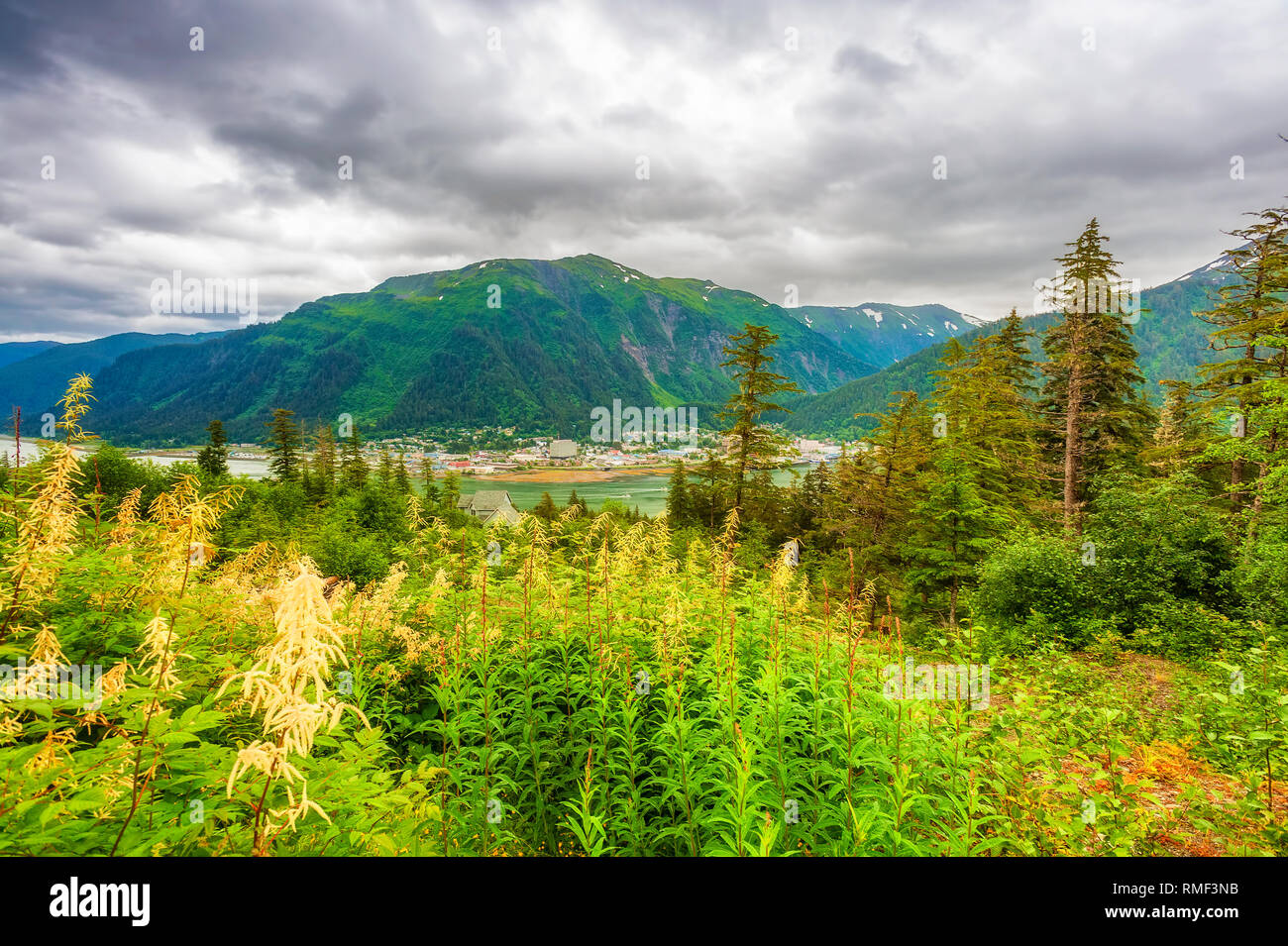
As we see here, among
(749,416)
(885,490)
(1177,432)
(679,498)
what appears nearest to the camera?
(885,490)

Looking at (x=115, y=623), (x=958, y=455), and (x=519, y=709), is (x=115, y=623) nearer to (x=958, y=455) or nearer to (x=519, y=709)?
(x=519, y=709)

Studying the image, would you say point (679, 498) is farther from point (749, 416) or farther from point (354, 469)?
point (354, 469)

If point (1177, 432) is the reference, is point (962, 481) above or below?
below

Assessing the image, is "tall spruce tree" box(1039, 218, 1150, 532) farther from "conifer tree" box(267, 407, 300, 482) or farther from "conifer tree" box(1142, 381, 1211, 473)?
"conifer tree" box(267, 407, 300, 482)

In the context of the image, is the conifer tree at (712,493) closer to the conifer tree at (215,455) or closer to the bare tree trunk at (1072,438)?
the bare tree trunk at (1072,438)

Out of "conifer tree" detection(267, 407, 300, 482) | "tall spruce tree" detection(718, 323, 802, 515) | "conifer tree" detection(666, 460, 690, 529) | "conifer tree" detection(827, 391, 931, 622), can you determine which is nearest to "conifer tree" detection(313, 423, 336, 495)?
"conifer tree" detection(267, 407, 300, 482)

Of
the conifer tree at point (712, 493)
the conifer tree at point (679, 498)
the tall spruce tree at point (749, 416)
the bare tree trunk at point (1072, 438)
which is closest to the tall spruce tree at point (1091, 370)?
the bare tree trunk at point (1072, 438)

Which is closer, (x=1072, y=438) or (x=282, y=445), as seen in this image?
(x=1072, y=438)

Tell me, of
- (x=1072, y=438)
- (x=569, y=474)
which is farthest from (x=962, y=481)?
(x=569, y=474)

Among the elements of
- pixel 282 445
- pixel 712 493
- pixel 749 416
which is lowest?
pixel 712 493

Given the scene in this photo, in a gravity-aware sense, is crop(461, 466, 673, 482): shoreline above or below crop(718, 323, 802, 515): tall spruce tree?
below

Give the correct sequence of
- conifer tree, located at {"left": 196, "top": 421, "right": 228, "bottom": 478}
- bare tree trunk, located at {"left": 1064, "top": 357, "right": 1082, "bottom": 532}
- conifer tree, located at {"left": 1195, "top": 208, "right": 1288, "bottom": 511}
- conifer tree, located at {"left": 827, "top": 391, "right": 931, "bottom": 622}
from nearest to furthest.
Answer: conifer tree, located at {"left": 1195, "top": 208, "right": 1288, "bottom": 511}
bare tree trunk, located at {"left": 1064, "top": 357, "right": 1082, "bottom": 532}
conifer tree, located at {"left": 827, "top": 391, "right": 931, "bottom": 622}
conifer tree, located at {"left": 196, "top": 421, "right": 228, "bottom": 478}

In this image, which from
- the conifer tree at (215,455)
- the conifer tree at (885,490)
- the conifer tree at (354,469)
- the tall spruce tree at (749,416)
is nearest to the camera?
the conifer tree at (885,490)

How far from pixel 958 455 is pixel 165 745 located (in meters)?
17.9
